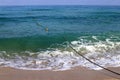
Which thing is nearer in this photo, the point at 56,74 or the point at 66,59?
the point at 56,74

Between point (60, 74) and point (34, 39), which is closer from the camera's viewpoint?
point (60, 74)

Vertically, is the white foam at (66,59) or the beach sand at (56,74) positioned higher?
the beach sand at (56,74)

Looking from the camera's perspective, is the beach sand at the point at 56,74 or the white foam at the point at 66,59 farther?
the white foam at the point at 66,59

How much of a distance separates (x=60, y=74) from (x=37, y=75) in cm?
77

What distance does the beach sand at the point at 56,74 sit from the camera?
7.86 m

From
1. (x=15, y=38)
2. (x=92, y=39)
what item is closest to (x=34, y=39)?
(x=15, y=38)

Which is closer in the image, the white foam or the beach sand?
the beach sand

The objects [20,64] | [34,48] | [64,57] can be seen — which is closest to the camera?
[20,64]

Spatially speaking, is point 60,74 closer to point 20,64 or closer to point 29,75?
point 29,75

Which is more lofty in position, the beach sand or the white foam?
the beach sand

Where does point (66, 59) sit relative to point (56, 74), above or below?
below

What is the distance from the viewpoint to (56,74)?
823 cm

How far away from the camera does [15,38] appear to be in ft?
49.3

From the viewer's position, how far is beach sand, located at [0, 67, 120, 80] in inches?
309
